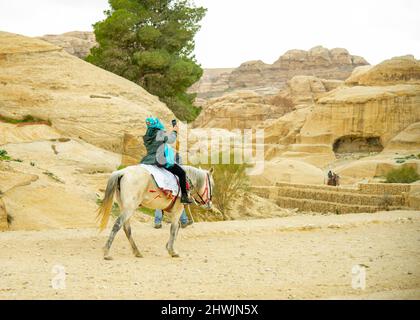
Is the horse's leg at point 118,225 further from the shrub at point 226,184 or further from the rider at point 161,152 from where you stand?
the shrub at point 226,184

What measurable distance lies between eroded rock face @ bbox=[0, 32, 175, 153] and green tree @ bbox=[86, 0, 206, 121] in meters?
8.51

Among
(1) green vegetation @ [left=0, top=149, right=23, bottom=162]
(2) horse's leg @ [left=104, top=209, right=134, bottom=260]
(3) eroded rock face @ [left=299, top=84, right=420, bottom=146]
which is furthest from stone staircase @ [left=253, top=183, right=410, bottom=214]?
(3) eroded rock face @ [left=299, top=84, right=420, bottom=146]

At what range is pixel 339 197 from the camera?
2317cm

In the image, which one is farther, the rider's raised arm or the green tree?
the green tree

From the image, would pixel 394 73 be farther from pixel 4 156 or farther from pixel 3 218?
pixel 3 218

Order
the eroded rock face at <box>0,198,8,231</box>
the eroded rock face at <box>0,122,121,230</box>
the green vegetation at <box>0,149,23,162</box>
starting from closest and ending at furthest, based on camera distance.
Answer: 1. the eroded rock face at <box>0,198,8,231</box>
2. the eroded rock face at <box>0,122,121,230</box>
3. the green vegetation at <box>0,149,23,162</box>

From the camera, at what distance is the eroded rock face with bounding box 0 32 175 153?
18516 mm

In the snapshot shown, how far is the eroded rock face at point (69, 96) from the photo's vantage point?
18.5 metres

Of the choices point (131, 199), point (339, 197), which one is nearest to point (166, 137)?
point (131, 199)

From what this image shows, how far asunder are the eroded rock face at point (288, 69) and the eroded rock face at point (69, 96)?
8456 cm

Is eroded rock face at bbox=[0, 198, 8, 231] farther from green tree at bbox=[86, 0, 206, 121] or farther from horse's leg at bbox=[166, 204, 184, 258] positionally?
green tree at bbox=[86, 0, 206, 121]

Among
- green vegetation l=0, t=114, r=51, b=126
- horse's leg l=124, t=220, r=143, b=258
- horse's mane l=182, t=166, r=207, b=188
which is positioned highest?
green vegetation l=0, t=114, r=51, b=126

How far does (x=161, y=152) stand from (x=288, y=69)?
11009 cm

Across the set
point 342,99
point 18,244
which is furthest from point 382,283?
point 342,99
